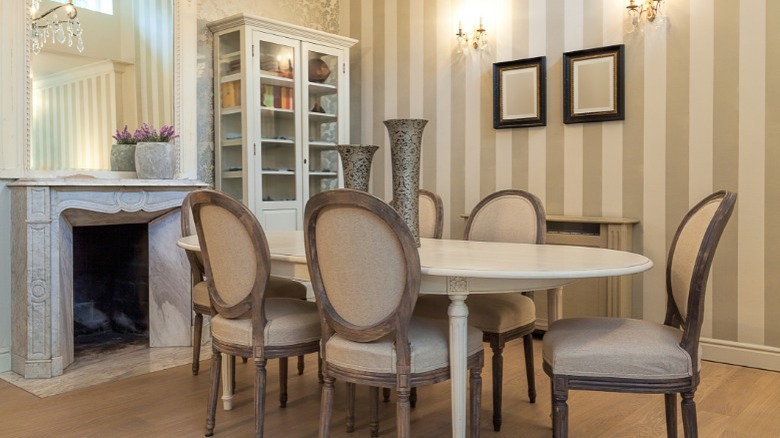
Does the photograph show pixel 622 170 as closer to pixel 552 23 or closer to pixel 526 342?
pixel 552 23

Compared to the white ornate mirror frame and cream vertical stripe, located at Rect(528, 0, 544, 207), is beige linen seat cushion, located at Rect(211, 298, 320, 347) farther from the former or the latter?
cream vertical stripe, located at Rect(528, 0, 544, 207)

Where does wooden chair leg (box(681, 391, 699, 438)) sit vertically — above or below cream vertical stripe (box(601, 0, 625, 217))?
below

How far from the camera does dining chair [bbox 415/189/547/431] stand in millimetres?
2553

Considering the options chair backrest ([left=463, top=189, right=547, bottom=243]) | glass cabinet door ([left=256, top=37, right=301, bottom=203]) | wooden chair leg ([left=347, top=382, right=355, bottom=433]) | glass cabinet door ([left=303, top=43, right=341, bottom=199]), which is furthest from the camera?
glass cabinet door ([left=303, top=43, right=341, bottom=199])

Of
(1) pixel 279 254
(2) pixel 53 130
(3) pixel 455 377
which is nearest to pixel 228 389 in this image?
(1) pixel 279 254

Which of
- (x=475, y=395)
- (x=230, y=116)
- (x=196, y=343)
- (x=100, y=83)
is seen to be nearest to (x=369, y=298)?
(x=475, y=395)

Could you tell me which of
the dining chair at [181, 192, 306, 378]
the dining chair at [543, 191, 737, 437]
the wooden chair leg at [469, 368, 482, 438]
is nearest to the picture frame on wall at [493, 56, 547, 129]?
the dining chair at [181, 192, 306, 378]

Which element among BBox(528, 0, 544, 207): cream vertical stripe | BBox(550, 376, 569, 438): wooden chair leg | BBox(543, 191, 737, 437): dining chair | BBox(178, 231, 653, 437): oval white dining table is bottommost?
BBox(550, 376, 569, 438): wooden chair leg

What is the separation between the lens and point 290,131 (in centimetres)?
477

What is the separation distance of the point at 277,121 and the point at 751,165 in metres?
3.08

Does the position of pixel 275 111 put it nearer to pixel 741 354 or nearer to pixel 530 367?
pixel 530 367

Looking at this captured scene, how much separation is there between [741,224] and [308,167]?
9.60 feet

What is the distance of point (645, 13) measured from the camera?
12.6 ft

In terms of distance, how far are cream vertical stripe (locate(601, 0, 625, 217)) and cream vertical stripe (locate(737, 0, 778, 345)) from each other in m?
0.67
